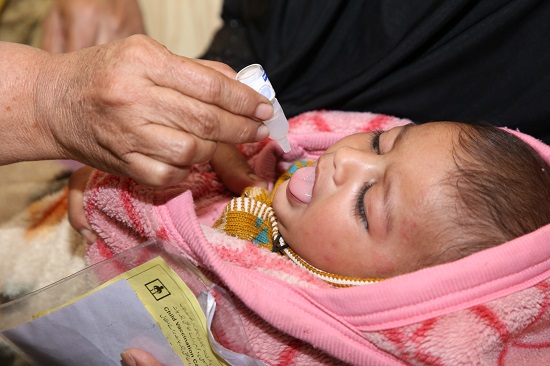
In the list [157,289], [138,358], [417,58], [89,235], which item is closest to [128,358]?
[138,358]

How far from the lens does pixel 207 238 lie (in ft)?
3.86

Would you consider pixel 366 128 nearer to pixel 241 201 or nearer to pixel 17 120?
pixel 241 201

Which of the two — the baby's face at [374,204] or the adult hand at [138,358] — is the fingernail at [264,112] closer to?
the baby's face at [374,204]

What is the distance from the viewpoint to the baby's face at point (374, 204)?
1.09 meters

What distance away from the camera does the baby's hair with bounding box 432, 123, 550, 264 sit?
1.06 metres

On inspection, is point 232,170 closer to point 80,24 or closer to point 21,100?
point 21,100

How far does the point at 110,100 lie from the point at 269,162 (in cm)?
58

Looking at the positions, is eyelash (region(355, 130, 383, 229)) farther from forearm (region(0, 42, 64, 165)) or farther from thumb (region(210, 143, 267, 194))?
forearm (region(0, 42, 64, 165))

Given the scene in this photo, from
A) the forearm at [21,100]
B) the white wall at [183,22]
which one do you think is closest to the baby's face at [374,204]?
the forearm at [21,100]

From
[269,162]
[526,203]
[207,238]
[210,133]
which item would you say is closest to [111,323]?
[207,238]

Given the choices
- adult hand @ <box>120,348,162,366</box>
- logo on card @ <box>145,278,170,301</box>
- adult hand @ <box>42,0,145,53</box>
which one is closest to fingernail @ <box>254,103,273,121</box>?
logo on card @ <box>145,278,170,301</box>

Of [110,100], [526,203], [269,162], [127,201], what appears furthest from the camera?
[269,162]

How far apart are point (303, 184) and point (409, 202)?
23 cm

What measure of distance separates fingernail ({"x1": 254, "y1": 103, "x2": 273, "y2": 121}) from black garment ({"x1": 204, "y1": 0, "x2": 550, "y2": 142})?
475mm
